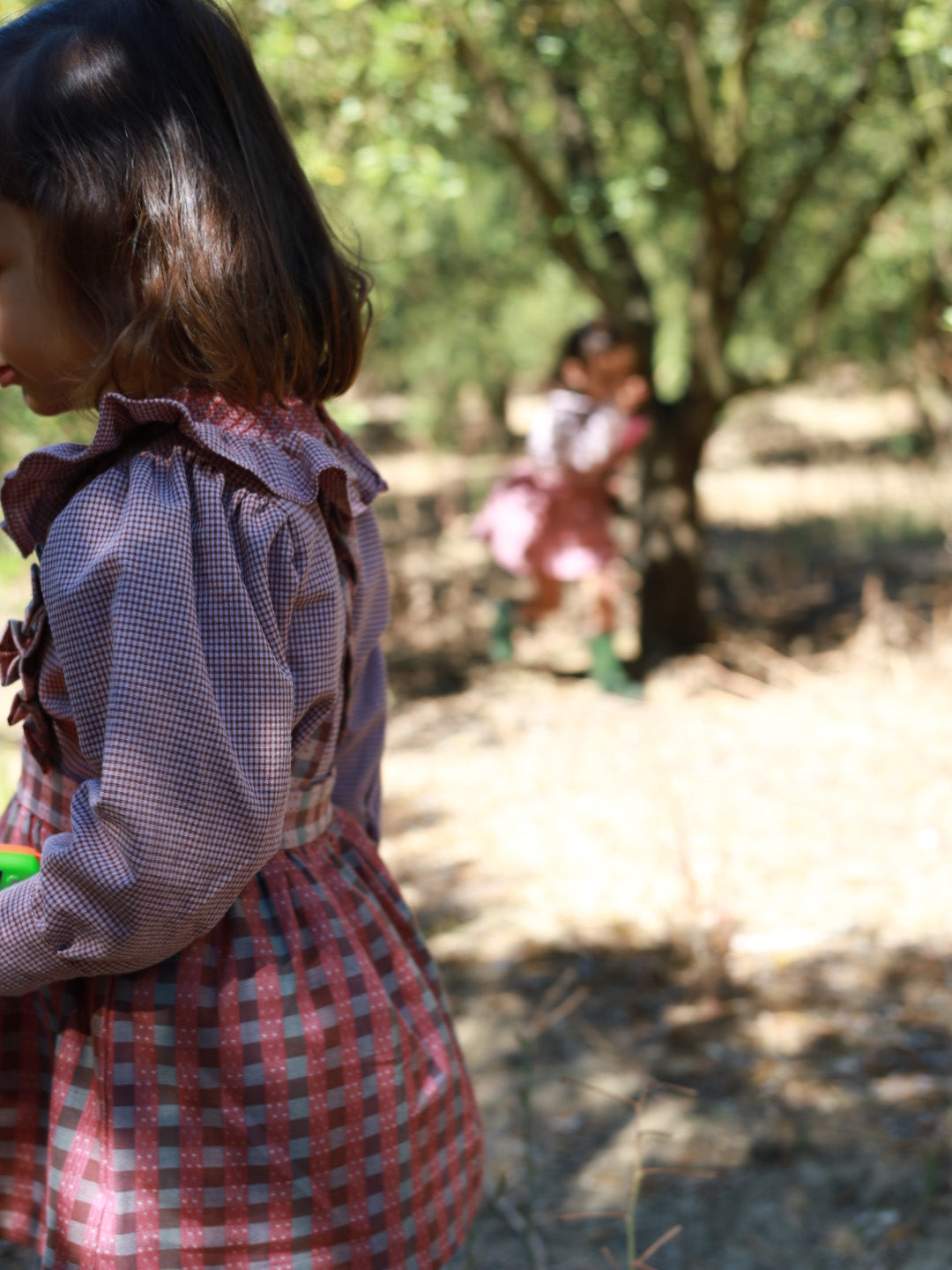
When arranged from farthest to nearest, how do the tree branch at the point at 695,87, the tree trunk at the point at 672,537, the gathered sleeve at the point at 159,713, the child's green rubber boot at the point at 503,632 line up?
the child's green rubber boot at the point at 503,632 < the tree trunk at the point at 672,537 < the tree branch at the point at 695,87 < the gathered sleeve at the point at 159,713

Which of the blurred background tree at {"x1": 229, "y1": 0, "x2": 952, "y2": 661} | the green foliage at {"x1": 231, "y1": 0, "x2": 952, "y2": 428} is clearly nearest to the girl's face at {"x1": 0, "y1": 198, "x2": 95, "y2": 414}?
the green foliage at {"x1": 231, "y1": 0, "x2": 952, "y2": 428}

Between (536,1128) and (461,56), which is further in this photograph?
(461,56)

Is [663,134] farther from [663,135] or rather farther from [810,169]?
[810,169]

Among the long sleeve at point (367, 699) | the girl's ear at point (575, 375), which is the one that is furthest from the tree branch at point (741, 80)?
the long sleeve at point (367, 699)

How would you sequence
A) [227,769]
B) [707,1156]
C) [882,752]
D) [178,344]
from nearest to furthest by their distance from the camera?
[227,769] → [178,344] → [707,1156] → [882,752]

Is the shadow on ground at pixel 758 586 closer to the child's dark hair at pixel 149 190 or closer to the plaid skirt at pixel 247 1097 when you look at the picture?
the plaid skirt at pixel 247 1097

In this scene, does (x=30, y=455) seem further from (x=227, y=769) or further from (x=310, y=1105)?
(x=310, y=1105)

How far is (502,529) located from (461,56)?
201 cm

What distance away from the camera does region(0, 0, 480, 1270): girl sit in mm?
972

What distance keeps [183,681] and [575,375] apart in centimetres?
487

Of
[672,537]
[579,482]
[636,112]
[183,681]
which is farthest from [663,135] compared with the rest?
[183,681]

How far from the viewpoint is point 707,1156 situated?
2568mm

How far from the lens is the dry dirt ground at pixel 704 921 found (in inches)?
95.7

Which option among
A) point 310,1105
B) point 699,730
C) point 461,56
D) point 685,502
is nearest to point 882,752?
point 699,730
